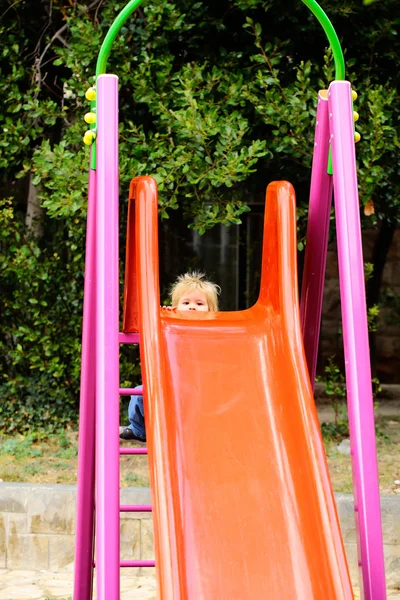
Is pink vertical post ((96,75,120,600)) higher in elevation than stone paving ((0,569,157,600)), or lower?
higher

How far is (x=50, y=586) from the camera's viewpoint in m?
4.41

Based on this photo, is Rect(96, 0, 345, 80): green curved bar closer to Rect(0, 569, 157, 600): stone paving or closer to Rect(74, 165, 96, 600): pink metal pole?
Rect(74, 165, 96, 600): pink metal pole

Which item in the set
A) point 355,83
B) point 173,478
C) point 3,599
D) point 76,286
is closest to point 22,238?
point 76,286

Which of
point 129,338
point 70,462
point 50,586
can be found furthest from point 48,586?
point 129,338

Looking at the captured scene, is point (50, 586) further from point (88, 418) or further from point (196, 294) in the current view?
point (196, 294)

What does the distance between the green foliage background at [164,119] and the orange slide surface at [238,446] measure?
214 cm

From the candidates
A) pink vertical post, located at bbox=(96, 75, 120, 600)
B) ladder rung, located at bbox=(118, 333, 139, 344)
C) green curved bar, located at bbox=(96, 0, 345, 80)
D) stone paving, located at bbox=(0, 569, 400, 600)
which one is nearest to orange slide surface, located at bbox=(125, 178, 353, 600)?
ladder rung, located at bbox=(118, 333, 139, 344)

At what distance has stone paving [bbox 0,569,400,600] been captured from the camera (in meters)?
4.24

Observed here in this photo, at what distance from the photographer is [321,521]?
8.96 feet

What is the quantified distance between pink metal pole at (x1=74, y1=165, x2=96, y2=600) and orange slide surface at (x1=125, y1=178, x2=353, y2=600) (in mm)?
177

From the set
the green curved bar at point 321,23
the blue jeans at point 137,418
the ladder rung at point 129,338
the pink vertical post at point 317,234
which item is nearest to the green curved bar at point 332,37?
the green curved bar at point 321,23

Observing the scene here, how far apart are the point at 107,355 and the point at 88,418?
895mm

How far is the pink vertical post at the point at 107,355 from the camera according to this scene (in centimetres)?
238

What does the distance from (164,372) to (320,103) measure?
1.17 metres
